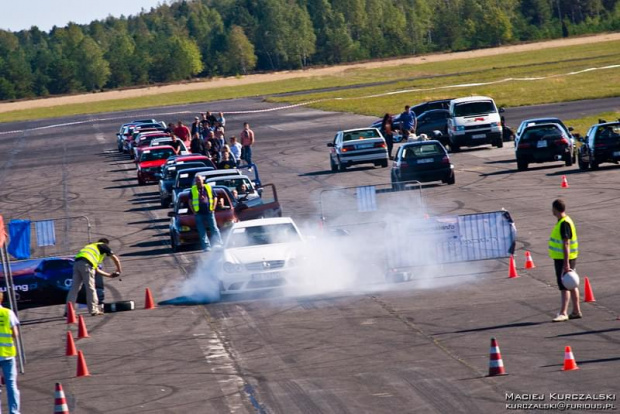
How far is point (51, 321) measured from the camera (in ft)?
63.6

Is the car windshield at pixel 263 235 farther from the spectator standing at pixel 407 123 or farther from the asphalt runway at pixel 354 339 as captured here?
the spectator standing at pixel 407 123

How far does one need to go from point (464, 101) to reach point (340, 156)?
6076 mm

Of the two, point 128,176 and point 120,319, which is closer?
point 120,319

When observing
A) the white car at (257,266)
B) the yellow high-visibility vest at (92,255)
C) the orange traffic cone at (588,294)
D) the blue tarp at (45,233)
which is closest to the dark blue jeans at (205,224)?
the blue tarp at (45,233)

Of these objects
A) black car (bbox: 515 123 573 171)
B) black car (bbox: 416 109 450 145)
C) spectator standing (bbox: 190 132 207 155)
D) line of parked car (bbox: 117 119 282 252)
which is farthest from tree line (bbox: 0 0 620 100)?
line of parked car (bbox: 117 119 282 252)

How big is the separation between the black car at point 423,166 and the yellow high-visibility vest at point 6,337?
21071 millimetres

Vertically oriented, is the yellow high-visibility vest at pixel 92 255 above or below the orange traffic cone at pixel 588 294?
above

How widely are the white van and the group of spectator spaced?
7469mm

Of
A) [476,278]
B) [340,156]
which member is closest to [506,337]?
[476,278]

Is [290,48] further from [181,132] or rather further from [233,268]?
[233,268]

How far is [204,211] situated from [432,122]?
22.9 m

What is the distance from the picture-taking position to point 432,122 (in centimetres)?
4634

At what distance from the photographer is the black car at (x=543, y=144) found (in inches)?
1389

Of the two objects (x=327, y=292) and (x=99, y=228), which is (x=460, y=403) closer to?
(x=327, y=292)
